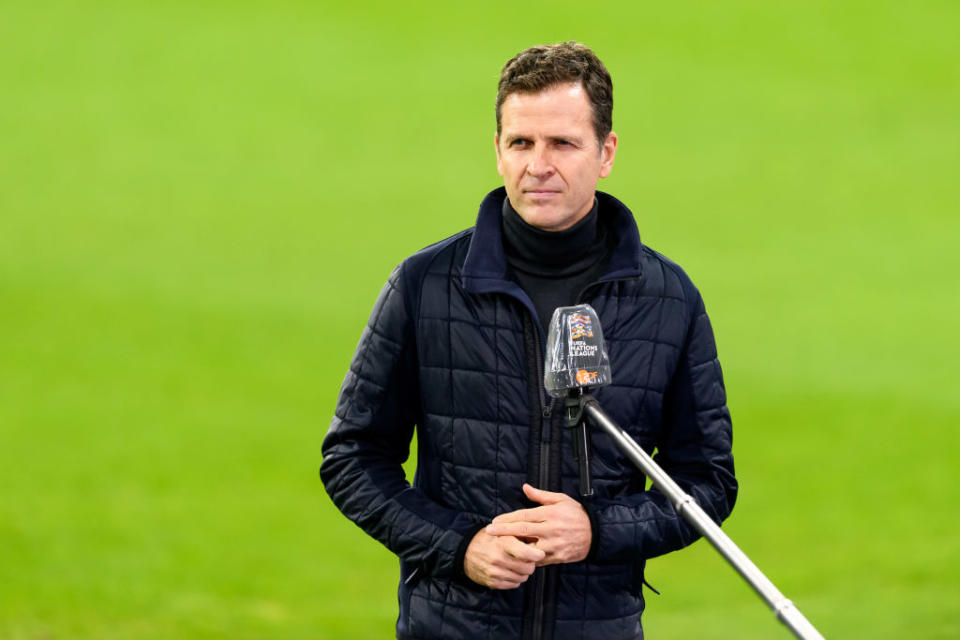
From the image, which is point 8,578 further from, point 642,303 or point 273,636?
point 642,303

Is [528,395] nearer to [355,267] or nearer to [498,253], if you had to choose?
[498,253]

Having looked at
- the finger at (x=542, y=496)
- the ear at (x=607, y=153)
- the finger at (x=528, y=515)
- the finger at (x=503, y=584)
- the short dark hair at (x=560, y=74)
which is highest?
the short dark hair at (x=560, y=74)

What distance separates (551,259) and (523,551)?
684mm

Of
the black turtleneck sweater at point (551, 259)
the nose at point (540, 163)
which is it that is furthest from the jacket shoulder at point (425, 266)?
the nose at point (540, 163)

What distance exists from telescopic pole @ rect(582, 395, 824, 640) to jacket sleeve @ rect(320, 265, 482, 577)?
61cm

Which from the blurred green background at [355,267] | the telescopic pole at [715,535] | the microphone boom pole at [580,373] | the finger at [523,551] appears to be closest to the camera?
the telescopic pole at [715,535]

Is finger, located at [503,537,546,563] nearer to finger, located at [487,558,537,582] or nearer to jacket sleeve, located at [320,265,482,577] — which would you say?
finger, located at [487,558,537,582]

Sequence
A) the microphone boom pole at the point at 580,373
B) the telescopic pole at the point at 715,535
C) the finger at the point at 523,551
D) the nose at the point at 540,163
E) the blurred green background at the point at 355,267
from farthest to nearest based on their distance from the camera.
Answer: the blurred green background at the point at 355,267 < the nose at the point at 540,163 < the finger at the point at 523,551 < the microphone boom pole at the point at 580,373 < the telescopic pole at the point at 715,535

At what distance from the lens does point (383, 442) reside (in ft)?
11.1

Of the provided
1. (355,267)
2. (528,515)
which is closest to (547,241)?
(528,515)

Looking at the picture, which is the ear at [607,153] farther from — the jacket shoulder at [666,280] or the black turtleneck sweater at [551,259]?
the jacket shoulder at [666,280]

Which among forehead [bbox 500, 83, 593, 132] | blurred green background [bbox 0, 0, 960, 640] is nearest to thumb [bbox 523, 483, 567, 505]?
forehead [bbox 500, 83, 593, 132]

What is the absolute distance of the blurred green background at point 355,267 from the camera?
382 inches

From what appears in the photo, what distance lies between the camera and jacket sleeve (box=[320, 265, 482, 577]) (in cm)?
326
